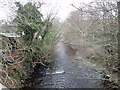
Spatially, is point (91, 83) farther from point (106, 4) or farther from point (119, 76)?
point (106, 4)

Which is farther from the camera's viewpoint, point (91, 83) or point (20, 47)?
point (20, 47)

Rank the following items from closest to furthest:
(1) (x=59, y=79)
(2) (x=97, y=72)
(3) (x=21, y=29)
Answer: (1) (x=59, y=79), (2) (x=97, y=72), (3) (x=21, y=29)

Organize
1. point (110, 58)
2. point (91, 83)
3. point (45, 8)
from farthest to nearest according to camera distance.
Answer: point (45, 8)
point (91, 83)
point (110, 58)

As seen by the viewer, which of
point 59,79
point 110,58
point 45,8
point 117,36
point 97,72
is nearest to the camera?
point 117,36

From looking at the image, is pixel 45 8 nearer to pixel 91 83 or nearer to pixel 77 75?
pixel 77 75

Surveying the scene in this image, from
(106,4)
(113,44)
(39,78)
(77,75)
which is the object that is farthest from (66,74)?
(106,4)

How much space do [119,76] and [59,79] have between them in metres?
4.36

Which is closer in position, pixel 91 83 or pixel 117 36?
pixel 117 36

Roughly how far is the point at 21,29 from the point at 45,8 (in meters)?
4.31

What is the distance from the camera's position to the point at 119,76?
6035 millimetres

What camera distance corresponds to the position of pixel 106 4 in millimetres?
4180

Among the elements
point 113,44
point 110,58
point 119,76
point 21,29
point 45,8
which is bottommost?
point 119,76

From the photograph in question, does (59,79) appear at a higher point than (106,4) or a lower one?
lower

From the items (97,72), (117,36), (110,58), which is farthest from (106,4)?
(97,72)
